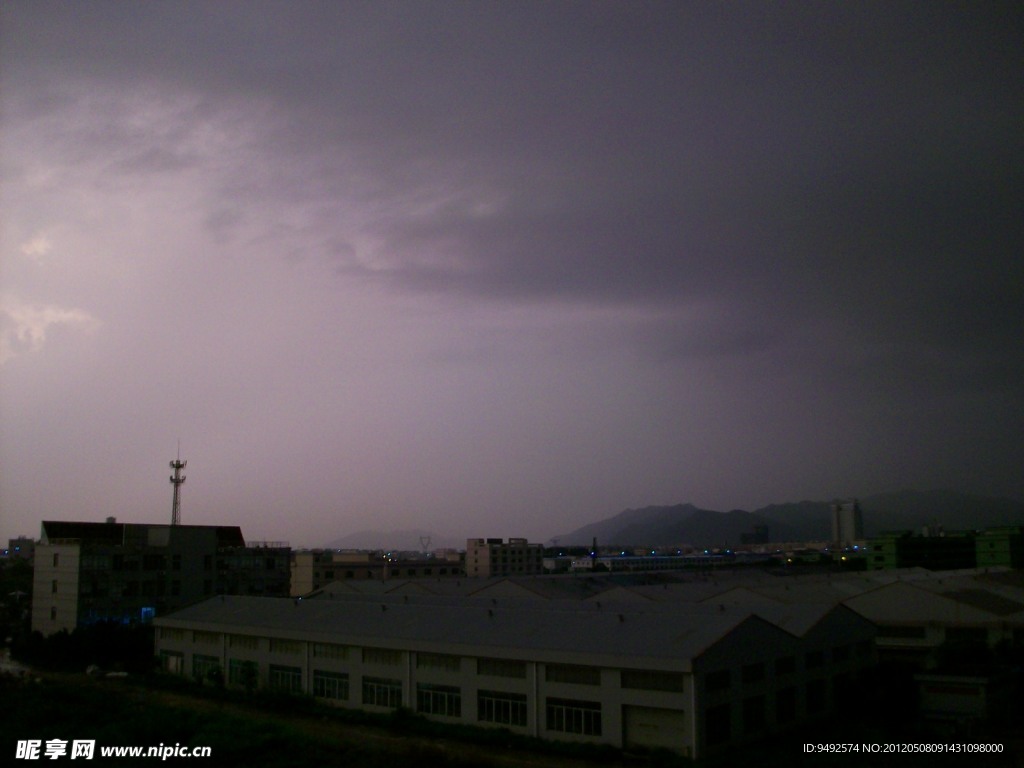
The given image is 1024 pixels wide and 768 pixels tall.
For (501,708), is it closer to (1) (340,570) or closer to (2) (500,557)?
(1) (340,570)

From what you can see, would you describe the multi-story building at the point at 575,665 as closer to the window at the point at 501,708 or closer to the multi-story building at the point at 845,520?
the window at the point at 501,708

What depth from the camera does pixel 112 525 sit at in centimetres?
4066

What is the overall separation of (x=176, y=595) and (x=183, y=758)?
2619cm

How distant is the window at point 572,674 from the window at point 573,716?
1.23ft

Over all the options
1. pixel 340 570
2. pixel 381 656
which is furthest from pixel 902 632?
pixel 340 570

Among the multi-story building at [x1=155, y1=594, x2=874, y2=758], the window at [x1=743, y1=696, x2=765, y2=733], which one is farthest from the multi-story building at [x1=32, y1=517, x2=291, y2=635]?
the window at [x1=743, y1=696, x2=765, y2=733]

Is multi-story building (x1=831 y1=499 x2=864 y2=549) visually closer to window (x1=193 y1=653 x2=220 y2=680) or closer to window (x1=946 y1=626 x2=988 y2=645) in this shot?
window (x1=946 y1=626 x2=988 y2=645)

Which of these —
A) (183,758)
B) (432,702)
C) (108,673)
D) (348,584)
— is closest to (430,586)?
(348,584)

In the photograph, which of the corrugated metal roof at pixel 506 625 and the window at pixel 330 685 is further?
the window at pixel 330 685

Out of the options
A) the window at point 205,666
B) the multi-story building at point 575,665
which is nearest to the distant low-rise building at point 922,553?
the multi-story building at point 575,665

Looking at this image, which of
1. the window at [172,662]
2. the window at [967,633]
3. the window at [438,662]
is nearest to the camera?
the window at [438,662]

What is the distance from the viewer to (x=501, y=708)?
18.4 metres

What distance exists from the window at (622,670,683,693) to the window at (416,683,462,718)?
14.2 feet

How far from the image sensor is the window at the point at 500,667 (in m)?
18.4
